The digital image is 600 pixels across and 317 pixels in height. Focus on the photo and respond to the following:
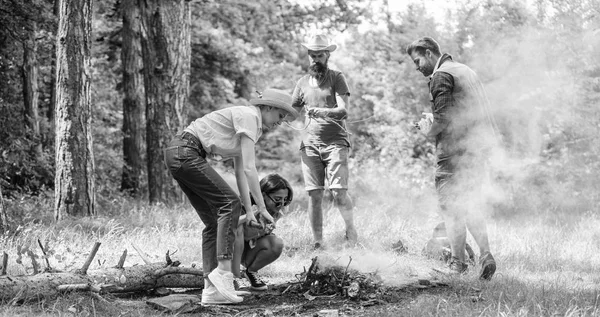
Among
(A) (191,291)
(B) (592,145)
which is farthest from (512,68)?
(A) (191,291)

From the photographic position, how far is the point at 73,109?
936cm

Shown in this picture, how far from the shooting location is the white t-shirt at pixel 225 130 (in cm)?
546

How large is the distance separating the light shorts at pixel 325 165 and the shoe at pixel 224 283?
2.71m

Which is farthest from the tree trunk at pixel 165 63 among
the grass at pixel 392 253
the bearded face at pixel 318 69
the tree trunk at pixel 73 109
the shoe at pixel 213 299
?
the shoe at pixel 213 299

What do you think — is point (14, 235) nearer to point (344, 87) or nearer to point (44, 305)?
point (44, 305)

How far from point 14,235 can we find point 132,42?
792 cm

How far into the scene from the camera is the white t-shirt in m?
5.46

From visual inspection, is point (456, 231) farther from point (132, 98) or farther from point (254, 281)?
point (132, 98)

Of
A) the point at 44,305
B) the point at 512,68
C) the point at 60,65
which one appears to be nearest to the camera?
the point at 44,305

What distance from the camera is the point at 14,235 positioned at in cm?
763

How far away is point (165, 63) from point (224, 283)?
277 inches

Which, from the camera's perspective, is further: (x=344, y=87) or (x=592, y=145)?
(x=592, y=145)

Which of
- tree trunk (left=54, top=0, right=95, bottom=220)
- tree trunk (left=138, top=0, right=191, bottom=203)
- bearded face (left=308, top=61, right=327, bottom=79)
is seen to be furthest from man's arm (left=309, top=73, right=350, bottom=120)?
tree trunk (left=138, top=0, right=191, bottom=203)

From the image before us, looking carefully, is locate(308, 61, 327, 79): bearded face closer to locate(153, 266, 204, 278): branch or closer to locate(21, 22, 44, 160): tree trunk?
locate(153, 266, 204, 278): branch
